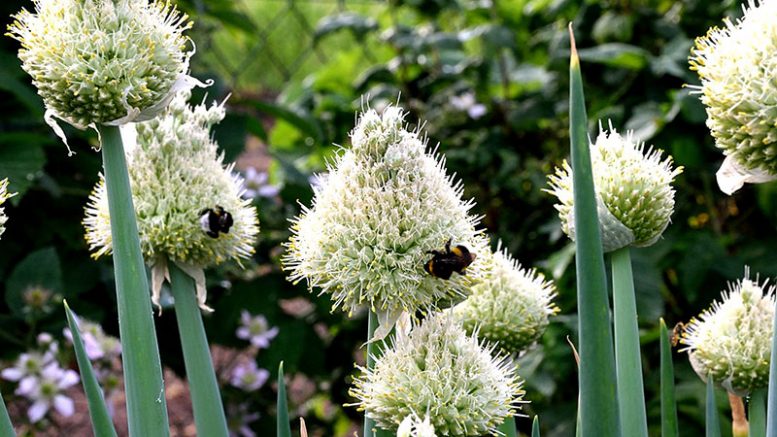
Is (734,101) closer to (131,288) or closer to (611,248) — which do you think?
(611,248)

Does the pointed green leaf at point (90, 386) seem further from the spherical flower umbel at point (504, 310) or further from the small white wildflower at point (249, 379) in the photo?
the small white wildflower at point (249, 379)

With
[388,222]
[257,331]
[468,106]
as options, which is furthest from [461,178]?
[388,222]

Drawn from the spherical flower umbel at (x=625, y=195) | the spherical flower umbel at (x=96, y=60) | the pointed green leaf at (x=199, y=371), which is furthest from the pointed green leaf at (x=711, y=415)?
the spherical flower umbel at (x=96, y=60)

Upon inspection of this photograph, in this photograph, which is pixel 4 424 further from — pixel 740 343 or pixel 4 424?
pixel 740 343

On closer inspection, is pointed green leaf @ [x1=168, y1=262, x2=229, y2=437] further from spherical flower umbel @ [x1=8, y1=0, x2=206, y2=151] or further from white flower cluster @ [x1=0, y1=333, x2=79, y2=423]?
white flower cluster @ [x1=0, y1=333, x2=79, y2=423]

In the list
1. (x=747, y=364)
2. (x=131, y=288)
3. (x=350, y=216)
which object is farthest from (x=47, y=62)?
(x=747, y=364)

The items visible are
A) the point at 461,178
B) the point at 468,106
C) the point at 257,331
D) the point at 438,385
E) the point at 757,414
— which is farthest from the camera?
the point at 468,106

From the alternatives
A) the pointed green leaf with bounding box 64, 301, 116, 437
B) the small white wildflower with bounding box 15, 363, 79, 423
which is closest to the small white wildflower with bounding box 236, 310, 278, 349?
the small white wildflower with bounding box 15, 363, 79, 423
